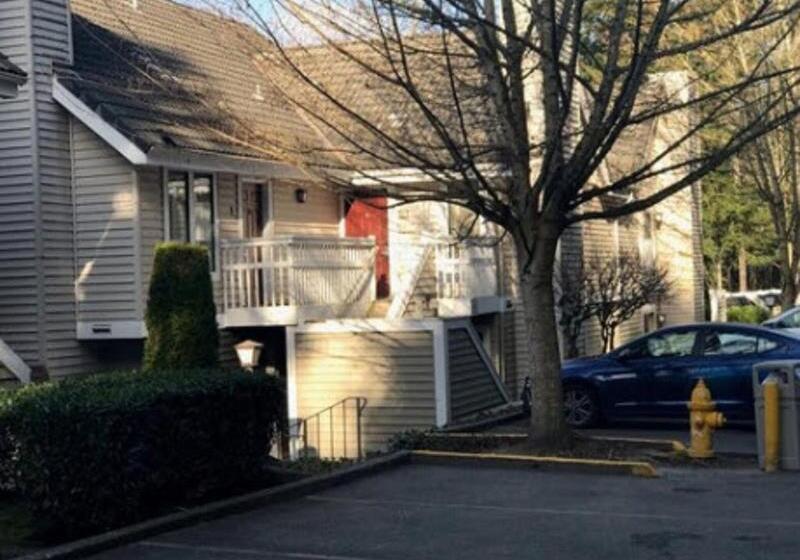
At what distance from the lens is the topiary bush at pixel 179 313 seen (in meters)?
13.8

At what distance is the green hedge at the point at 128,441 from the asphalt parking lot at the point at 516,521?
50 cm

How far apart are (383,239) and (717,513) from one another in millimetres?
13095

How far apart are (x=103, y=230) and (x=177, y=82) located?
10.9 feet

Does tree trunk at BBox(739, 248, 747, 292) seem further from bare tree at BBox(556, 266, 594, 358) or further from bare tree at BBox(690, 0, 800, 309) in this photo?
bare tree at BBox(556, 266, 594, 358)

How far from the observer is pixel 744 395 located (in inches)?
605

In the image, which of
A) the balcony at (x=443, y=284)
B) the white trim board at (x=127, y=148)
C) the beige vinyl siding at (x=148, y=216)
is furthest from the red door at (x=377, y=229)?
the beige vinyl siding at (x=148, y=216)

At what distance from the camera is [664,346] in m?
16.3

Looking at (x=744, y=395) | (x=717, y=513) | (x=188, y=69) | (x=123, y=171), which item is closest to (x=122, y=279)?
(x=123, y=171)

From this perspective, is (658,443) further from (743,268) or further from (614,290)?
(743,268)

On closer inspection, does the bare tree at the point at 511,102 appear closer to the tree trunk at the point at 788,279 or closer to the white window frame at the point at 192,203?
the white window frame at the point at 192,203

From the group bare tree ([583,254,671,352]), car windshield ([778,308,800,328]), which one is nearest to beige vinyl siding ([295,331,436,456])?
bare tree ([583,254,671,352])

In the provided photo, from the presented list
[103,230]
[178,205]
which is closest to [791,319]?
[178,205]

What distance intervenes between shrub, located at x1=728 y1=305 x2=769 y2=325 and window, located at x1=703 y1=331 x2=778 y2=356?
25360 mm

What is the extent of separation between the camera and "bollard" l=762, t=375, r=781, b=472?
39.5ft
